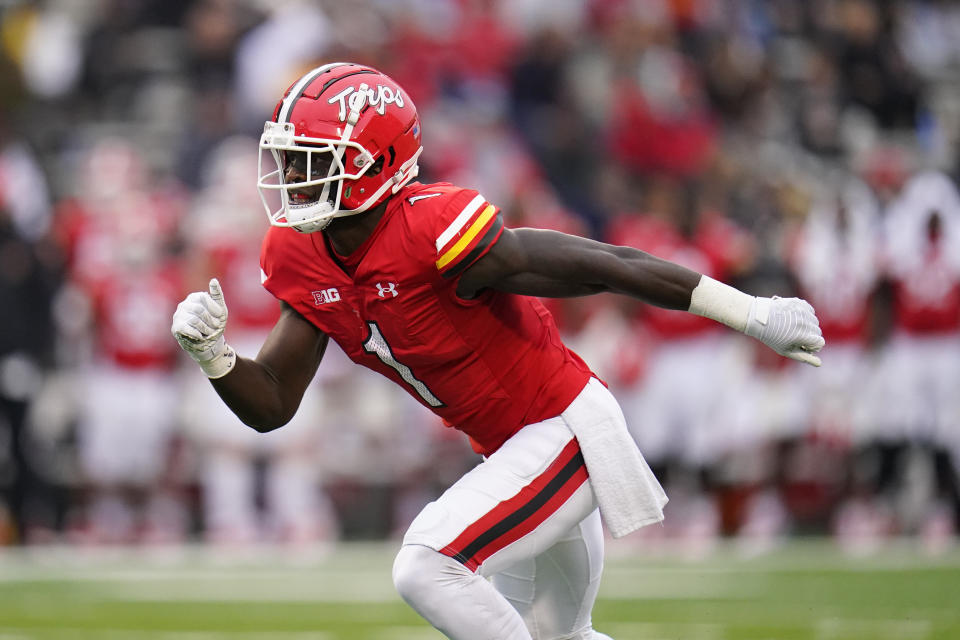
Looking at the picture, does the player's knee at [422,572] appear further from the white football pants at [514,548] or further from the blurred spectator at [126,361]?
the blurred spectator at [126,361]

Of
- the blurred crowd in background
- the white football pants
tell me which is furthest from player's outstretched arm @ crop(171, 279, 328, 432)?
the blurred crowd in background

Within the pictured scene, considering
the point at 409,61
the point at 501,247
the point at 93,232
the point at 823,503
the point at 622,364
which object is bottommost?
the point at 823,503

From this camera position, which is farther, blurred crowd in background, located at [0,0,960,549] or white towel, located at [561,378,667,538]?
blurred crowd in background, located at [0,0,960,549]

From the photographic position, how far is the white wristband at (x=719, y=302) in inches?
144

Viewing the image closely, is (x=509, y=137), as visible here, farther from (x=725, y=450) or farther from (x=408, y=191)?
(x=408, y=191)

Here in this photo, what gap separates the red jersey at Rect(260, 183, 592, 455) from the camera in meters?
3.63

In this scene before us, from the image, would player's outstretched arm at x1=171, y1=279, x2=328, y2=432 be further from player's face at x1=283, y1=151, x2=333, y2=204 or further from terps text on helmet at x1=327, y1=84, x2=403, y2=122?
terps text on helmet at x1=327, y1=84, x2=403, y2=122

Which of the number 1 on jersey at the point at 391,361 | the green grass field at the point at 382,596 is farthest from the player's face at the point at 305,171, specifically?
the green grass field at the point at 382,596

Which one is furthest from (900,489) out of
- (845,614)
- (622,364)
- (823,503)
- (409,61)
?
(409,61)

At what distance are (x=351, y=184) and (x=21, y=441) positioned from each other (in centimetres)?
611

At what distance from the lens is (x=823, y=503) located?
32.2 feet

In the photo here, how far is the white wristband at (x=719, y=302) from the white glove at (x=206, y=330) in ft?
3.81

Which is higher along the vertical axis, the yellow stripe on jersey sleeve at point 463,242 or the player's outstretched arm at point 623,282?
the yellow stripe on jersey sleeve at point 463,242

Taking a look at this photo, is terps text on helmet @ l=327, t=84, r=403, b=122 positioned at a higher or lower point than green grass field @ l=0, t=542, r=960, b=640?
higher
